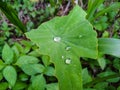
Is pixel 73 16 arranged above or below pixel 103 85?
above

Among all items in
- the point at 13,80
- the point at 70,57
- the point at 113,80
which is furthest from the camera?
the point at 113,80

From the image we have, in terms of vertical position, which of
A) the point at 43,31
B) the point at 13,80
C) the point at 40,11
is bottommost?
the point at 13,80

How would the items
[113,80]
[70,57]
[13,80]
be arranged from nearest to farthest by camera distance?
[70,57] < [13,80] < [113,80]

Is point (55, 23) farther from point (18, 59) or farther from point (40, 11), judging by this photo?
point (40, 11)

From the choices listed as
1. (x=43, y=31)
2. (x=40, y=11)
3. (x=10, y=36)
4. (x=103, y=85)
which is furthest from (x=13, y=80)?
(x=40, y=11)

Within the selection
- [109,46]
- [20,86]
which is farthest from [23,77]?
[109,46]

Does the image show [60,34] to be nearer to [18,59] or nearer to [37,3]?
[18,59]

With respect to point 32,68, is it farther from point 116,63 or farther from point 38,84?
point 116,63

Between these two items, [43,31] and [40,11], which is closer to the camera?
[43,31]
